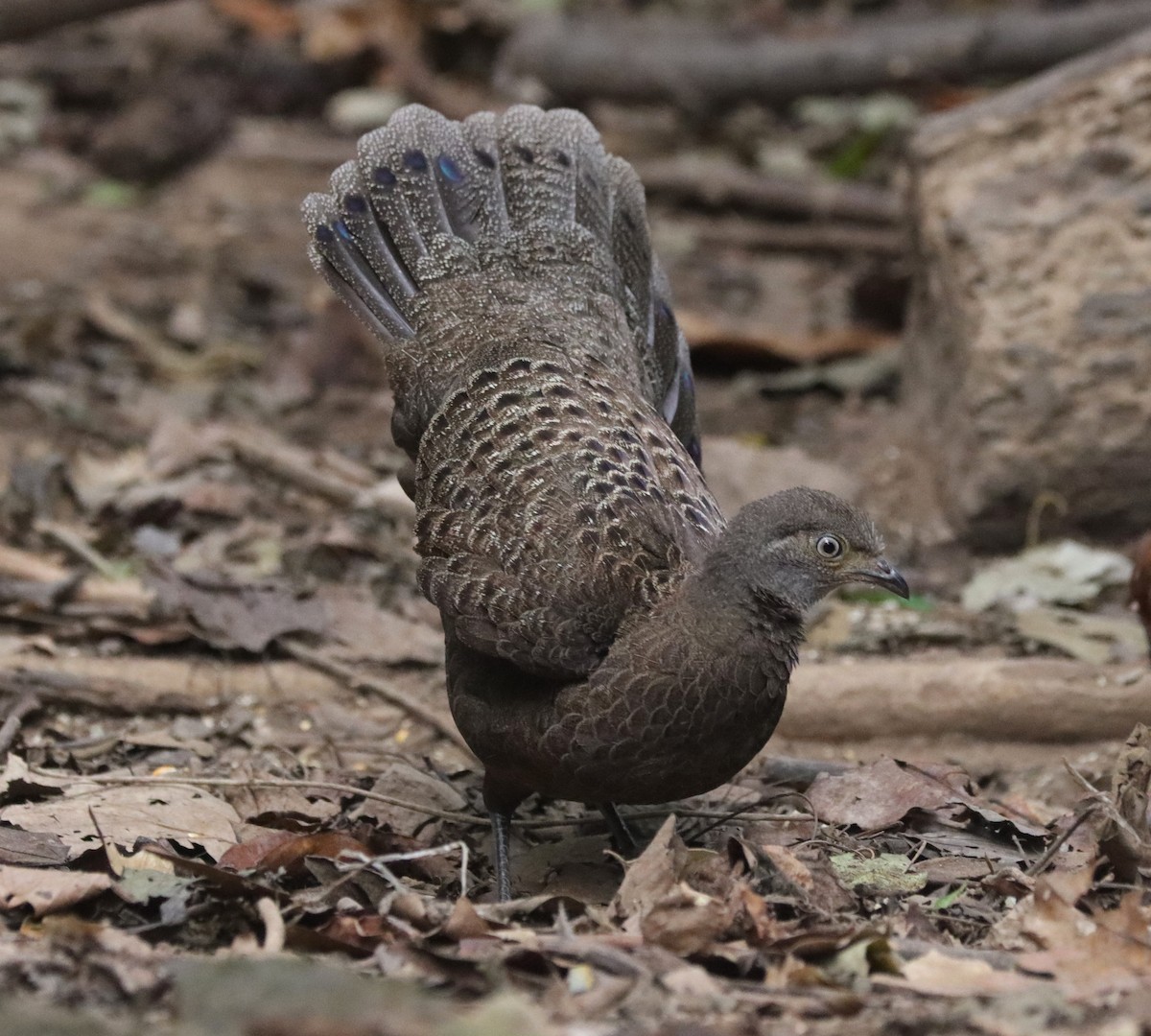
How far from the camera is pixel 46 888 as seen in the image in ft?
13.8

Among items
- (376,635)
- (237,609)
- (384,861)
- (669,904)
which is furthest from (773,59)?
(669,904)

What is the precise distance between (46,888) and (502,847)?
1.31 m

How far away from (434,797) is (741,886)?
5.04 feet

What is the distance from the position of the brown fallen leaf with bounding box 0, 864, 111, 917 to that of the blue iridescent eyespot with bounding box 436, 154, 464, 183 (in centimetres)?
273

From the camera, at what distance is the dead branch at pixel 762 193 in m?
11.3

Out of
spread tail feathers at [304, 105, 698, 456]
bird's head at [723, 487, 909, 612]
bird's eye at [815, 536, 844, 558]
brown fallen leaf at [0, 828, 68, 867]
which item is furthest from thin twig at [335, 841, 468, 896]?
spread tail feathers at [304, 105, 698, 456]

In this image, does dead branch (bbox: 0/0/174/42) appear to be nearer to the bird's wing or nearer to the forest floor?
the forest floor

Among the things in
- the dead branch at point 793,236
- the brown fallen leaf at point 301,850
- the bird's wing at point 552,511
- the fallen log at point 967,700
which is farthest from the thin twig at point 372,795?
the dead branch at point 793,236

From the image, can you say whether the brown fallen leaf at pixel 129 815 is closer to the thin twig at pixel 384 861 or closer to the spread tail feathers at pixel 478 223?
the thin twig at pixel 384 861

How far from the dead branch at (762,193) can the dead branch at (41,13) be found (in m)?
4.98

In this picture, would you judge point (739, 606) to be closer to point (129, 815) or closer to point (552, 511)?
point (552, 511)

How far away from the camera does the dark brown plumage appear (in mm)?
4480

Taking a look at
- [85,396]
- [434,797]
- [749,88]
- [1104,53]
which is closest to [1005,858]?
[434,797]

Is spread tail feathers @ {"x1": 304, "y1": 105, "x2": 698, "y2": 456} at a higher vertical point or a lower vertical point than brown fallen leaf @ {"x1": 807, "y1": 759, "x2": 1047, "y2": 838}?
higher
